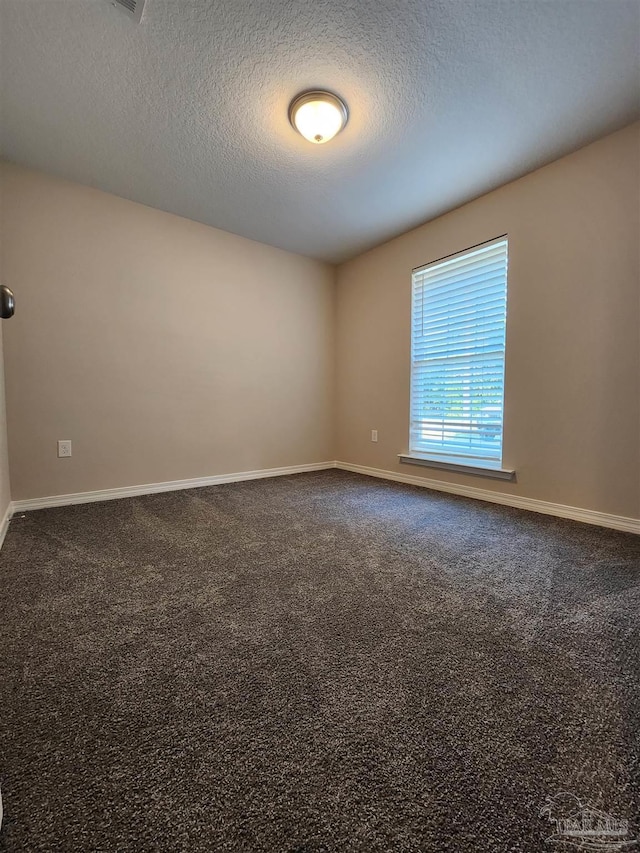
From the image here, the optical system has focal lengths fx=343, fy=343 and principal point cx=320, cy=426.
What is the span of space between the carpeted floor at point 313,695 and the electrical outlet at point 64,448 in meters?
0.93

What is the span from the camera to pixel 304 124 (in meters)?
1.84

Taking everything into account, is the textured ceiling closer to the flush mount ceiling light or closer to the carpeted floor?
the flush mount ceiling light

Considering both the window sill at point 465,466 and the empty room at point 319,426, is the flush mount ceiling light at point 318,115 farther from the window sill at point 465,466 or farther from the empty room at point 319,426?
the window sill at point 465,466

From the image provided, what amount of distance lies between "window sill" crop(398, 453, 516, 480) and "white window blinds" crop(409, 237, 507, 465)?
0.05 m

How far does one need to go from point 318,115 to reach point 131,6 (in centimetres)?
86

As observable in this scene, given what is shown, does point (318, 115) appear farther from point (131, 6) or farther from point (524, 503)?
point (524, 503)

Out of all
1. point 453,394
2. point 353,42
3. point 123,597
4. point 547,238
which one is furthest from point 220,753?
point 547,238

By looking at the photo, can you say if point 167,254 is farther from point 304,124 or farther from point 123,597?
point 123,597

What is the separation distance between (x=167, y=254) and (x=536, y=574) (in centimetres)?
331

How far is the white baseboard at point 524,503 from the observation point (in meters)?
2.00

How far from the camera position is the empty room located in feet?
2.15

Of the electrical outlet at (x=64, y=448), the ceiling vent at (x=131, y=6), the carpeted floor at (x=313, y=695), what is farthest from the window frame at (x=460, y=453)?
the electrical outlet at (x=64, y=448)

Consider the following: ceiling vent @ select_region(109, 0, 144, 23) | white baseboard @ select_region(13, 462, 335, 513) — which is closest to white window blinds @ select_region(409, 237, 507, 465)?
white baseboard @ select_region(13, 462, 335, 513)

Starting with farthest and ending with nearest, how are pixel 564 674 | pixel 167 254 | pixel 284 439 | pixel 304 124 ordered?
pixel 284 439 < pixel 167 254 < pixel 304 124 < pixel 564 674
